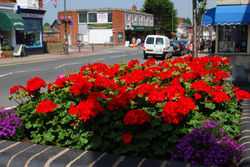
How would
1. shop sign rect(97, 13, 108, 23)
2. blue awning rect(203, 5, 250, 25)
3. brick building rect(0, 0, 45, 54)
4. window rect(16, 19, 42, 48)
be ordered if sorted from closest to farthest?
blue awning rect(203, 5, 250, 25) < brick building rect(0, 0, 45, 54) < window rect(16, 19, 42, 48) < shop sign rect(97, 13, 108, 23)

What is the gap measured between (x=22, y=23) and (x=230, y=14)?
723 inches

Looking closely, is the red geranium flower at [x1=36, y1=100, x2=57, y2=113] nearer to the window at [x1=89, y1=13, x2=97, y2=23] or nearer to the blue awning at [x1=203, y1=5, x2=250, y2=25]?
the blue awning at [x1=203, y1=5, x2=250, y2=25]

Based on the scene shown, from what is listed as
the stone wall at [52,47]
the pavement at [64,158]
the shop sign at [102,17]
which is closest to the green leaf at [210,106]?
the pavement at [64,158]

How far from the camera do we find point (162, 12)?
7438 cm

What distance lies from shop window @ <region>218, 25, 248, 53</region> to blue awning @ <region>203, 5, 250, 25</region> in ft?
4.46

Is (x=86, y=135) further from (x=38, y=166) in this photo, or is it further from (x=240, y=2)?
(x=240, y=2)

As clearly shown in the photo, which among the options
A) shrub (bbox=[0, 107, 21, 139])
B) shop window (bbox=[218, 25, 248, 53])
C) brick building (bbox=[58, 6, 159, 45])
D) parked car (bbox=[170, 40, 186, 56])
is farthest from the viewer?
brick building (bbox=[58, 6, 159, 45])

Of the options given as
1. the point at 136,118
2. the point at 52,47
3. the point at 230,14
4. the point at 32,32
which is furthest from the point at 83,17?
the point at 136,118

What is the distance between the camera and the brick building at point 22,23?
24.0 m

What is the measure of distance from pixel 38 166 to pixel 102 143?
80 cm

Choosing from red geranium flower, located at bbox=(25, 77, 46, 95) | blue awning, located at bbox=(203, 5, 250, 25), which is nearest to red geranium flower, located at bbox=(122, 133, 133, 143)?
red geranium flower, located at bbox=(25, 77, 46, 95)

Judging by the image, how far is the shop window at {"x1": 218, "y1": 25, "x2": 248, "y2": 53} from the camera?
51.4 feet

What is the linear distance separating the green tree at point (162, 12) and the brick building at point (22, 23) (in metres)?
48.7

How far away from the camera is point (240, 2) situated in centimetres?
1523
